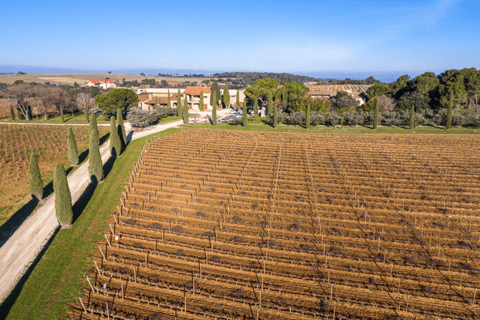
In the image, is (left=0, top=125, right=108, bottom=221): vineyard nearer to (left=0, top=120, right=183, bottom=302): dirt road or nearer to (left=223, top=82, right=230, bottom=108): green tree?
(left=0, top=120, right=183, bottom=302): dirt road

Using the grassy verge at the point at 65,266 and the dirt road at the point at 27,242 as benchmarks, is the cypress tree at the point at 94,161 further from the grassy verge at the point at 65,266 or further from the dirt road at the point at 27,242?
the grassy verge at the point at 65,266

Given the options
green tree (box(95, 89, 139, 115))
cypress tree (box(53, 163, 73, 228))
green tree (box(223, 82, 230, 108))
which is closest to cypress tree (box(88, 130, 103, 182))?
cypress tree (box(53, 163, 73, 228))

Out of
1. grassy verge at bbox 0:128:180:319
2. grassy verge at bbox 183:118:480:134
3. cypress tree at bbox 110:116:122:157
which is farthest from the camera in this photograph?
grassy verge at bbox 183:118:480:134

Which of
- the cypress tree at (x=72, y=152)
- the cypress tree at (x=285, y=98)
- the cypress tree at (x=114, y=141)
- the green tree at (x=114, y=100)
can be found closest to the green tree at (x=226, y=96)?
the cypress tree at (x=285, y=98)

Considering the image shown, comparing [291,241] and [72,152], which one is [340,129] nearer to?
[291,241]

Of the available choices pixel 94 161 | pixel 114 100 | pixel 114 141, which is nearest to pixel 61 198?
pixel 94 161

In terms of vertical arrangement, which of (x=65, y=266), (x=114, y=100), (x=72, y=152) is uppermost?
(x=114, y=100)

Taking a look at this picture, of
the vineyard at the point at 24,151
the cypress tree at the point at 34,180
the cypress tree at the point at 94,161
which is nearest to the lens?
the cypress tree at the point at 34,180
